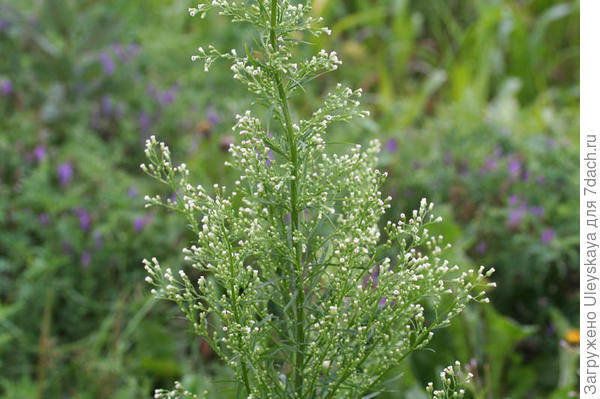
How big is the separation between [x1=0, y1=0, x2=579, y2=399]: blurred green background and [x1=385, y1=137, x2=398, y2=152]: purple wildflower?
0.03 ft

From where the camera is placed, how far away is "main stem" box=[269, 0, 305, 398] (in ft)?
4.18

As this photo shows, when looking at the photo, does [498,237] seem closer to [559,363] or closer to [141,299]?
[559,363]

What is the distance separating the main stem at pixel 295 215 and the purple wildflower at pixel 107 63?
300cm

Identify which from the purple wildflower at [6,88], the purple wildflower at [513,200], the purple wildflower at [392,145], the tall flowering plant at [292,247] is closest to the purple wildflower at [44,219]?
the purple wildflower at [6,88]

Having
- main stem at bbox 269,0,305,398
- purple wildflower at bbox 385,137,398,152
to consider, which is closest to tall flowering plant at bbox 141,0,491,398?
main stem at bbox 269,0,305,398

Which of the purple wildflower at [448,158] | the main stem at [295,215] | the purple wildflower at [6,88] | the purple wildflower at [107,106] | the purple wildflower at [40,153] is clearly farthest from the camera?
the purple wildflower at [107,106]

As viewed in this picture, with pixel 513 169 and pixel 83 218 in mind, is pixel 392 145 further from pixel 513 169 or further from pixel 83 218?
pixel 83 218

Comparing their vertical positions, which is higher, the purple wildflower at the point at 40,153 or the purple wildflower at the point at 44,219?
the purple wildflower at the point at 40,153

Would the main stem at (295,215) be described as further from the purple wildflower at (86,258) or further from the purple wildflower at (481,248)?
the purple wildflower at (481,248)

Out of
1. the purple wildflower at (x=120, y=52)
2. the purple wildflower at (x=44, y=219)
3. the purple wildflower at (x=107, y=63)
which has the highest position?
the purple wildflower at (x=120, y=52)

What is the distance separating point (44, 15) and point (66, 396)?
2327mm

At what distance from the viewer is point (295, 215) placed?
52.7 inches

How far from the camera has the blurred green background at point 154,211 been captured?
2896 mm

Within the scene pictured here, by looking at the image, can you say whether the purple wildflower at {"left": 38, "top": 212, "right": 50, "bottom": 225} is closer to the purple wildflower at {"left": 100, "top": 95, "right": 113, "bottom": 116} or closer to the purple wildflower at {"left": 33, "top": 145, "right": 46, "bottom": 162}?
the purple wildflower at {"left": 33, "top": 145, "right": 46, "bottom": 162}
